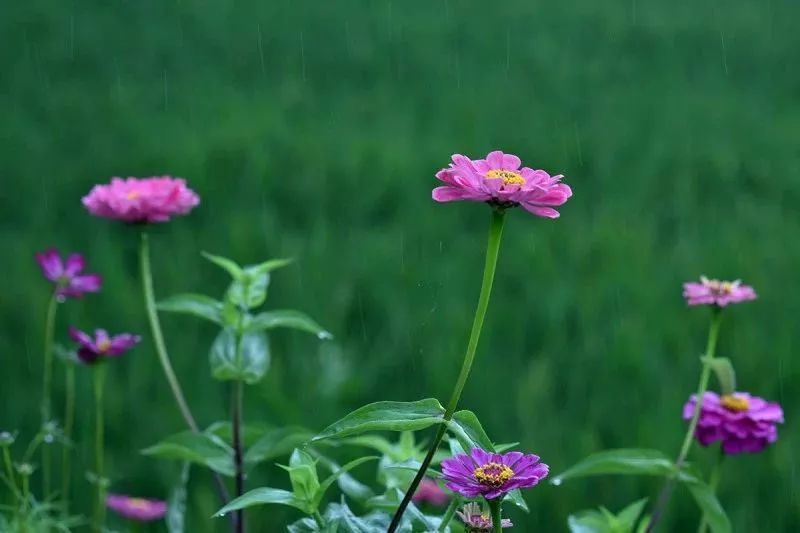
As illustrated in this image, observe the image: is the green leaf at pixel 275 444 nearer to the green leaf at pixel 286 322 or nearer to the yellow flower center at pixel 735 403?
the green leaf at pixel 286 322

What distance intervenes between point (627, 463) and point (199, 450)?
460 millimetres

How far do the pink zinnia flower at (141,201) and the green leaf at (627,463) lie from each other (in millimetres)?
546

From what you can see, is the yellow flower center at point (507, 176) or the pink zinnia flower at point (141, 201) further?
the pink zinnia flower at point (141, 201)

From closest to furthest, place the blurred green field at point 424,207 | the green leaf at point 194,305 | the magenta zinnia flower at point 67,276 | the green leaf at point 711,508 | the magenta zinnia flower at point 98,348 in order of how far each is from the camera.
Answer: the green leaf at point 711,508 < the green leaf at point 194,305 < the magenta zinnia flower at point 98,348 < the magenta zinnia flower at point 67,276 < the blurred green field at point 424,207

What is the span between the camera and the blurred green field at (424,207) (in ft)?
6.20

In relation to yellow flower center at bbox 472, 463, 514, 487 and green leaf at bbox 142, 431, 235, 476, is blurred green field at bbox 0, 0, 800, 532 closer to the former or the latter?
green leaf at bbox 142, 431, 235, 476

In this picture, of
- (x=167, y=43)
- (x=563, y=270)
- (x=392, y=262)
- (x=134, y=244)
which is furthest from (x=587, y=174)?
(x=167, y=43)

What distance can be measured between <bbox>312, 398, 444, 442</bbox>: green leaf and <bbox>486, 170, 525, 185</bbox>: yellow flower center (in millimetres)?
184

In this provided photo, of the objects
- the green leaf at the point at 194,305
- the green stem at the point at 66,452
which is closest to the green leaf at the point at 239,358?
the green leaf at the point at 194,305

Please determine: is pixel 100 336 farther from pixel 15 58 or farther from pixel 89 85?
pixel 15 58

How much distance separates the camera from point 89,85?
384 cm

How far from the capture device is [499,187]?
0.87m

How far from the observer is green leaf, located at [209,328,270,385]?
1224mm

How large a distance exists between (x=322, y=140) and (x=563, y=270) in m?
1.06
